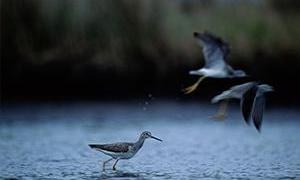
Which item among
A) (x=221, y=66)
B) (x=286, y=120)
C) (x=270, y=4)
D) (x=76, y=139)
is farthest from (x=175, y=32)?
(x=221, y=66)

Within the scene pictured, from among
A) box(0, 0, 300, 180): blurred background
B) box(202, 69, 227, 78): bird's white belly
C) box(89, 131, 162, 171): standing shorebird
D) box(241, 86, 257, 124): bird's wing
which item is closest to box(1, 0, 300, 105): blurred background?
box(0, 0, 300, 180): blurred background

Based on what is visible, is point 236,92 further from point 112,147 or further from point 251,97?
point 112,147

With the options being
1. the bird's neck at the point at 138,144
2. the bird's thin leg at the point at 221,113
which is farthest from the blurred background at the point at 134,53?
the bird's neck at the point at 138,144

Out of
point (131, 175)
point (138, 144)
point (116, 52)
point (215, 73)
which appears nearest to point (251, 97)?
point (215, 73)

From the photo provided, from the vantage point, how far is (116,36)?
986 inches

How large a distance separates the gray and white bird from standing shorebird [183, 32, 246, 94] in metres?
0.86

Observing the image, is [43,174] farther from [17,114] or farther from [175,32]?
[175,32]

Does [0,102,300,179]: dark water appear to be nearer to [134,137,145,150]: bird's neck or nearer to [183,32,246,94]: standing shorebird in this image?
[134,137,145,150]: bird's neck

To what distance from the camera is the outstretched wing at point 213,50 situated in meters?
15.3

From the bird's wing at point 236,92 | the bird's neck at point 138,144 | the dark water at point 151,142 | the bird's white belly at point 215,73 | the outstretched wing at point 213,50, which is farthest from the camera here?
the bird's white belly at point 215,73

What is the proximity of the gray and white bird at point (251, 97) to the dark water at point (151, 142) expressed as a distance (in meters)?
0.79

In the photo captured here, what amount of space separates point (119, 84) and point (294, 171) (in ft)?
36.2

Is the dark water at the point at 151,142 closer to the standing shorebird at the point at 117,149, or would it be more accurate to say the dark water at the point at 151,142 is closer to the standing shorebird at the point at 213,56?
the standing shorebird at the point at 117,149

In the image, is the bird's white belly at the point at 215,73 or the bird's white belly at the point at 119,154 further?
the bird's white belly at the point at 215,73
